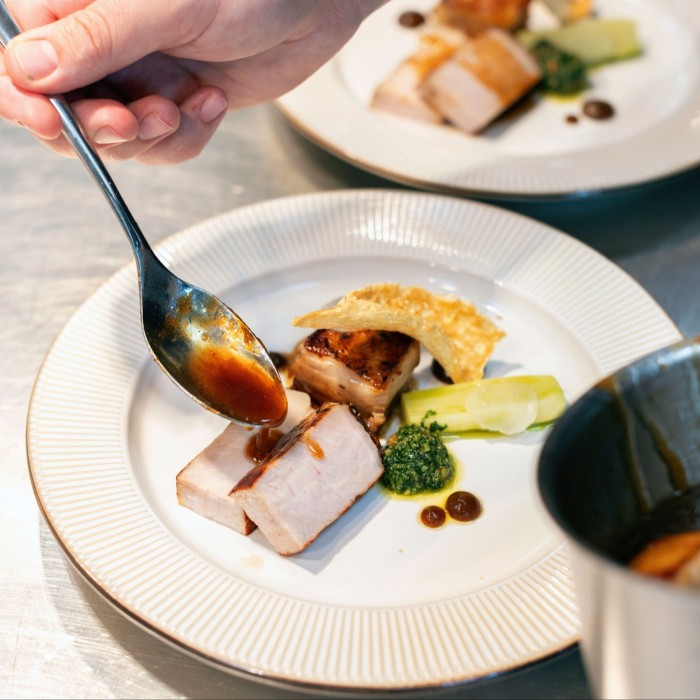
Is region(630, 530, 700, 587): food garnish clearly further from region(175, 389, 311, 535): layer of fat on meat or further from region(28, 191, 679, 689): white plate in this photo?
region(175, 389, 311, 535): layer of fat on meat

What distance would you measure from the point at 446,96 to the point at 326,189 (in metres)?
0.64

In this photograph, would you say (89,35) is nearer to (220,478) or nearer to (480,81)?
(220,478)

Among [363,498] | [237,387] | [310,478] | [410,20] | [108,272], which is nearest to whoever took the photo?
[310,478]

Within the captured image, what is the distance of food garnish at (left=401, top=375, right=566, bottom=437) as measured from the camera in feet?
7.72

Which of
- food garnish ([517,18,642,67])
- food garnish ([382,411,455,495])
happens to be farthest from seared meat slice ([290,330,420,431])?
food garnish ([517,18,642,67])

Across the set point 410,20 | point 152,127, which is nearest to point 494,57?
point 410,20

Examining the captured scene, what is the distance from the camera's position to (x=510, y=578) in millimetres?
1940

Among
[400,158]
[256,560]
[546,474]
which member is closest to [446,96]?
[400,158]

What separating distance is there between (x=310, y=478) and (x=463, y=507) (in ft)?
1.34

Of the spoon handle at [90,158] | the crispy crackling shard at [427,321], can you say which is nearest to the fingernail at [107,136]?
the spoon handle at [90,158]

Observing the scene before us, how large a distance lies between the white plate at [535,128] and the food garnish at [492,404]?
2.81 feet

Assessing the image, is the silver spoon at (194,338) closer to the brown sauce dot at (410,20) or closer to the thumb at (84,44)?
the thumb at (84,44)

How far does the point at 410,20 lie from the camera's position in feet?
13.5

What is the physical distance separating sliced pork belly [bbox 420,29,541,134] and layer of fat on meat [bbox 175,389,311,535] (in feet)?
6.11
